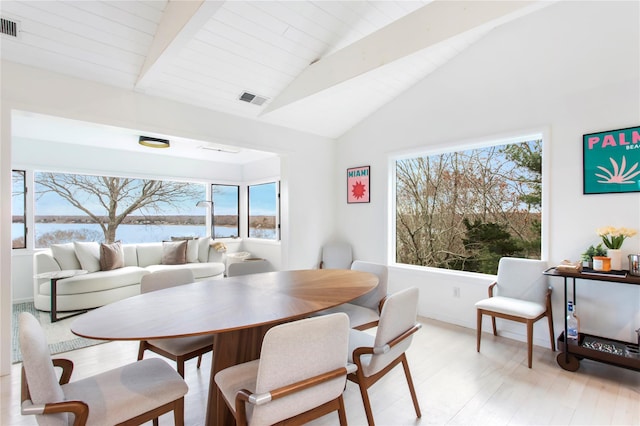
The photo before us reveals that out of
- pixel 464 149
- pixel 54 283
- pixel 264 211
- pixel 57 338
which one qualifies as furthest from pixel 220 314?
pixel 264 211

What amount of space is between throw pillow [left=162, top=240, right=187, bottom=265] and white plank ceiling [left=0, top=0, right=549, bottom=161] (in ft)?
9.09

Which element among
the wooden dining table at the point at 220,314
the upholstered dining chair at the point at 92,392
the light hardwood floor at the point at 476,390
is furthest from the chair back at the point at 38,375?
the light hardwood floor at the point at 476,390

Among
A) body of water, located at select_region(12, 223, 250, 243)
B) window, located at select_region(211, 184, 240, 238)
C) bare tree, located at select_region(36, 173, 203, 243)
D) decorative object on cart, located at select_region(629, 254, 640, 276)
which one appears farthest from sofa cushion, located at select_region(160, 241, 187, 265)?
decorative object on cart, located at select_region(629, 254, 640, 276)

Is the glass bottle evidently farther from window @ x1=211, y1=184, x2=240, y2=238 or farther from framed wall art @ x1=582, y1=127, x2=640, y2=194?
window @ x1=211, y1=184, x2=240, y2=238

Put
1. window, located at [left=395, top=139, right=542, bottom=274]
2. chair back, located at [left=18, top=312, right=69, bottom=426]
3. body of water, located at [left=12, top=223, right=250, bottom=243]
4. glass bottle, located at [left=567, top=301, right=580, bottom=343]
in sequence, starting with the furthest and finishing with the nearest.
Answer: body of water, located at [left=12, top=223, right=250, bottom=243], window, located at [left=395, top=139, right=542, bottom=274], glass bottle, located at [left=567, top=301, right=580, bottom=343], chair back, located at [left=18, top=312, right=69, bottom=426]

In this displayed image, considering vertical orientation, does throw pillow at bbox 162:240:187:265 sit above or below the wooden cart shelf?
above

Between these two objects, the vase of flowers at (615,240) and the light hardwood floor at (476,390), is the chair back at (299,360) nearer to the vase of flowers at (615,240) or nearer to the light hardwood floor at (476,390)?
the light hardwood floor at (476,390)

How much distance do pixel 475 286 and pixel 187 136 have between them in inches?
143

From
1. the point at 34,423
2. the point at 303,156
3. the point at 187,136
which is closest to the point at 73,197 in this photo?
the point at 187,136

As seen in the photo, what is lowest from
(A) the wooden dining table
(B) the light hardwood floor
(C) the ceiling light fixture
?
(B) the light hardwood floor

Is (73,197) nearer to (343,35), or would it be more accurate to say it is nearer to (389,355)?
(343,35)

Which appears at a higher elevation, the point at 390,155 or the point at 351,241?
the point at 390,155

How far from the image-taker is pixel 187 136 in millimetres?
3404

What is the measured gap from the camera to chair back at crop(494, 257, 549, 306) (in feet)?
9.44
